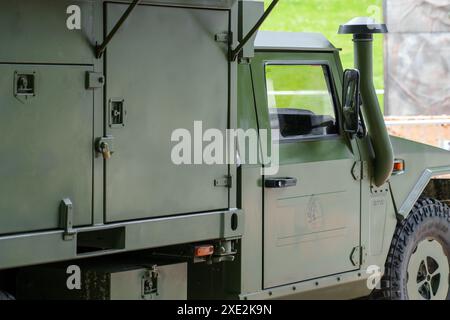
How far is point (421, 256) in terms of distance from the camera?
315 inches

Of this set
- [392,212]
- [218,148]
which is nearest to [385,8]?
[392,212]

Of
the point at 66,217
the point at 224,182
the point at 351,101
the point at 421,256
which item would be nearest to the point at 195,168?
the point at 224,182

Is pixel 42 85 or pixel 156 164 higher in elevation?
pixel 42 85

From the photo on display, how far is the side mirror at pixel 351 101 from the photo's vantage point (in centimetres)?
702

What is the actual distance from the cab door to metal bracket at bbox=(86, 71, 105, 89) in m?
1.49

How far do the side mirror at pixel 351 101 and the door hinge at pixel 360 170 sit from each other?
0.23m

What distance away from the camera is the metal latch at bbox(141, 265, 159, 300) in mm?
A: 5926

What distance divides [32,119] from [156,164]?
0.87 meters

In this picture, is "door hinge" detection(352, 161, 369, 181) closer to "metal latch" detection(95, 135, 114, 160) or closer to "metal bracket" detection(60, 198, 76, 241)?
"metal latch" detection(95, 135, 114, 160)

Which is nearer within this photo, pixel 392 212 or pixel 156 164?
pixel 156 164

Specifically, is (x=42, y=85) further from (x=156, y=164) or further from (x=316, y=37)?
(x=316, y=37)

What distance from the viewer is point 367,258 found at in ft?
24.3
